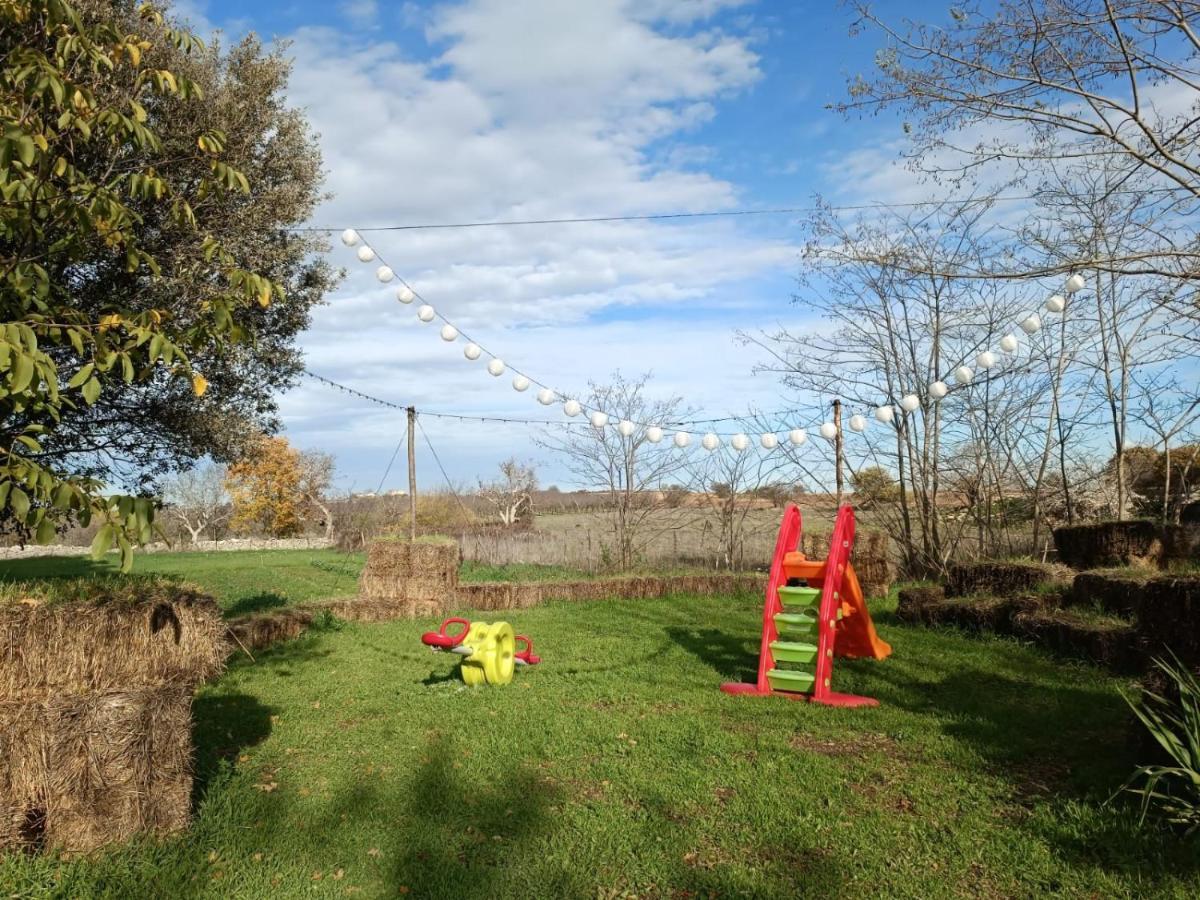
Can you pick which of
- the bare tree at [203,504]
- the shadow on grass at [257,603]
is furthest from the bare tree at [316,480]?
the shadow on grass at [257,603]

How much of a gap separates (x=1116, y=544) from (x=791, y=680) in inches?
198

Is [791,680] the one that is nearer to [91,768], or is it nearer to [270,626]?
[91,768]

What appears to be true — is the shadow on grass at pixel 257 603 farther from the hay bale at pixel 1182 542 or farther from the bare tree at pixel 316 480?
the bare tree at pixel 316 480

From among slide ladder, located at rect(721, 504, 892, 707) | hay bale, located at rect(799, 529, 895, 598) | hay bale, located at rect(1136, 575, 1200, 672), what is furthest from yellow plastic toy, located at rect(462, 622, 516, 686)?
hay bale, located at rect(799, 529, 895, 598)

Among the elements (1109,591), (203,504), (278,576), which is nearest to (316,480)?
(203,504)

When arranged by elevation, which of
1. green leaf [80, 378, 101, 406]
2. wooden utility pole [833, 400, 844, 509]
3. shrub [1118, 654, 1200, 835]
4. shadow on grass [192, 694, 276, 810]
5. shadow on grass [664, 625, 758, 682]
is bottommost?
shadow on grass [192, 694, 276, 810]

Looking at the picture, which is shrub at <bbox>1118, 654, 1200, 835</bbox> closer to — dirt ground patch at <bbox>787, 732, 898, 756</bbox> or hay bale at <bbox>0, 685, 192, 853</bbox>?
dirt ground patch at <bbox>787, 732, 898, 756</bbox>

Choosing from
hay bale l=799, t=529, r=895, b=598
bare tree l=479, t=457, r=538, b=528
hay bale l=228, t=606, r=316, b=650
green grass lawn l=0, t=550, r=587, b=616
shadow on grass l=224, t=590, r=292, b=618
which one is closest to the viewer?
hay bale l=228, t=606, r=316, b=650

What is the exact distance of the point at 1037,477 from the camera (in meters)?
12.9

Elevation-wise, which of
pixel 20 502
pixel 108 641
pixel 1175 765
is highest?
pixel 20 502

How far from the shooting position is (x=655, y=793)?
443cm

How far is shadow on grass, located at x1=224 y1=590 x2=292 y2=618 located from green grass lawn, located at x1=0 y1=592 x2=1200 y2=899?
384 cm

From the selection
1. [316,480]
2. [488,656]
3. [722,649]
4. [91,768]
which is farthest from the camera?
[316,480]

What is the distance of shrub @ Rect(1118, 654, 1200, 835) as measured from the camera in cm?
350
